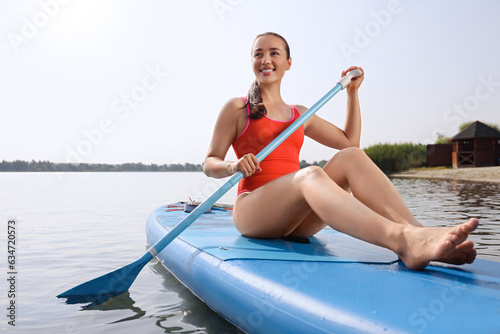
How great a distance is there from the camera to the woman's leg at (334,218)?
133 centimetres

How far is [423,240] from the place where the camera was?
4.44 ft

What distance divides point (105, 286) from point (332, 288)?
4.22 feet

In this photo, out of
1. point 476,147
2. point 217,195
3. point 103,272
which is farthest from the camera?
point 476,147

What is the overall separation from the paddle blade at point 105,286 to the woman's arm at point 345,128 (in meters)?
1.09

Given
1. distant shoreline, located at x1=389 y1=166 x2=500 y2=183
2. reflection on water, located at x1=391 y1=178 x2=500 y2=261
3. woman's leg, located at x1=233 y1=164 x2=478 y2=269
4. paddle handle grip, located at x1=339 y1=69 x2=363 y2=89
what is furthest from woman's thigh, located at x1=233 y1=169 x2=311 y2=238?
distant shoreline, located at x1=389 y1=166 x2=500 y2=183

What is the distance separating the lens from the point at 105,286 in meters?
2.13

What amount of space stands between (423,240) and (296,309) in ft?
1.51

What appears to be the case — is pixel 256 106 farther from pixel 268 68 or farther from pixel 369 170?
pixel 369 170

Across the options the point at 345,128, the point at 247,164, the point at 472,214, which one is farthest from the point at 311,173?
the point at 472,214

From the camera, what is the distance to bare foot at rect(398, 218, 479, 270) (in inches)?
49.5

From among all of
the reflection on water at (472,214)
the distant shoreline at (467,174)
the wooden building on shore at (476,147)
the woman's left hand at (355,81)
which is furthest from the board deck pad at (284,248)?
the wooden building on shore at (476,147)

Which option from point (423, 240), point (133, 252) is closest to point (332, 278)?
point (423, 240)

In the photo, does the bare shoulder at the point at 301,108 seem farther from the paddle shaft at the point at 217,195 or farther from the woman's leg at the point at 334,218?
the woman's leg at the point at 334,218

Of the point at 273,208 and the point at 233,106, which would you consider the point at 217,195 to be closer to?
the point at 273,208
